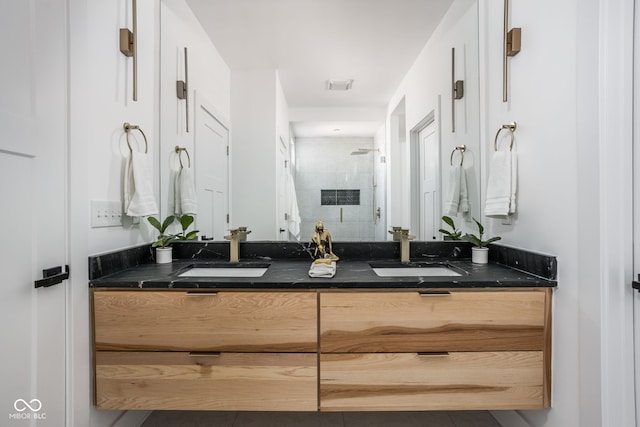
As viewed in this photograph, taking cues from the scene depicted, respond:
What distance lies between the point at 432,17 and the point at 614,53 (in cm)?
95

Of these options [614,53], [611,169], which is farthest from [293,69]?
[611,169]

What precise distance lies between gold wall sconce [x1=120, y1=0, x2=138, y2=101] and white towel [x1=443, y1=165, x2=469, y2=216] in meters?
1.78

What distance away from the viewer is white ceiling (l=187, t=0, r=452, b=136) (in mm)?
1637

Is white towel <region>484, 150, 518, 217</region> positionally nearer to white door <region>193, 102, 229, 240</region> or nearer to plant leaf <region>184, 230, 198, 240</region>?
white door <region>193, 102, 229, 240</region>

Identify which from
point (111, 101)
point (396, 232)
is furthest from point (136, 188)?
point (396, 232)

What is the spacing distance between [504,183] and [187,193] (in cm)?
168

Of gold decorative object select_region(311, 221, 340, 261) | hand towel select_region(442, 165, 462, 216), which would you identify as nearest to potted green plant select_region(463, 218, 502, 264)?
hand towel select_region(442, 165, 462, 216)

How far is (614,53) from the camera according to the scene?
0.99 metres

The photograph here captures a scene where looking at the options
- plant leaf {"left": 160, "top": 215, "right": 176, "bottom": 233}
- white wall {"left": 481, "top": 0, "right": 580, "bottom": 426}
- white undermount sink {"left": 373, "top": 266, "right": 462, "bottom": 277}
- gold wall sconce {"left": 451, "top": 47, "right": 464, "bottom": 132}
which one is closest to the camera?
white wall {"left": 481, "top": 0, "right": 580, "bottom": 426}

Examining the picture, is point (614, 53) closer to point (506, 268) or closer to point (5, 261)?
point (506, 268)

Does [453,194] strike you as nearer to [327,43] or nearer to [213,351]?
[327,43]

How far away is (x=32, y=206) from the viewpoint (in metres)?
1.00

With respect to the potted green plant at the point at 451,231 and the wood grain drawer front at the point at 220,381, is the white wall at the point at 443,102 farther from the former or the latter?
the wood grain drawer front at the point at 220,381

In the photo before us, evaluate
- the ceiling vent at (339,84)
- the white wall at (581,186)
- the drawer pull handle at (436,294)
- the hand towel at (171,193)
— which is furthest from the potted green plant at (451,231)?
the hand towel at (171,193)
